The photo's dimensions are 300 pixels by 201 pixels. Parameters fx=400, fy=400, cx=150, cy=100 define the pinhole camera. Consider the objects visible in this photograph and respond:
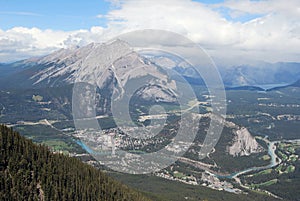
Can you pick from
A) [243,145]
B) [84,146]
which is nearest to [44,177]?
[84,146]

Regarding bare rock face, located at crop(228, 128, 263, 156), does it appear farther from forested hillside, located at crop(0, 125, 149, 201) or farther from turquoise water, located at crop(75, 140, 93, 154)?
forested hillside, located at crop(0, 125, 149, 201)

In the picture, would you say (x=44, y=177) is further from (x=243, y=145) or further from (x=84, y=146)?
(x=243, y=145)

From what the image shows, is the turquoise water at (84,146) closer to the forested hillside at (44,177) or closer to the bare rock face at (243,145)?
the bare rock face at (243,145)

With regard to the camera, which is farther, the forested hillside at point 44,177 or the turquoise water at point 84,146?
the turquoise water at point 84,146

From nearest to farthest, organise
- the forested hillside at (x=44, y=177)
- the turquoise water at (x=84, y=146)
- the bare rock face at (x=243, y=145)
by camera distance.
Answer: the forested hillside at (x=44, y=177) → the turquoise water at (x=84, y=146) → the bare rock face at (x=243, y=145)

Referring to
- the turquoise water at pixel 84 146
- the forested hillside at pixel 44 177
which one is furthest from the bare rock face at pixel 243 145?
the forested hillside at pixel 44 177

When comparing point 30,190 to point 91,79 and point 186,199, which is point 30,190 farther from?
point 91,79
